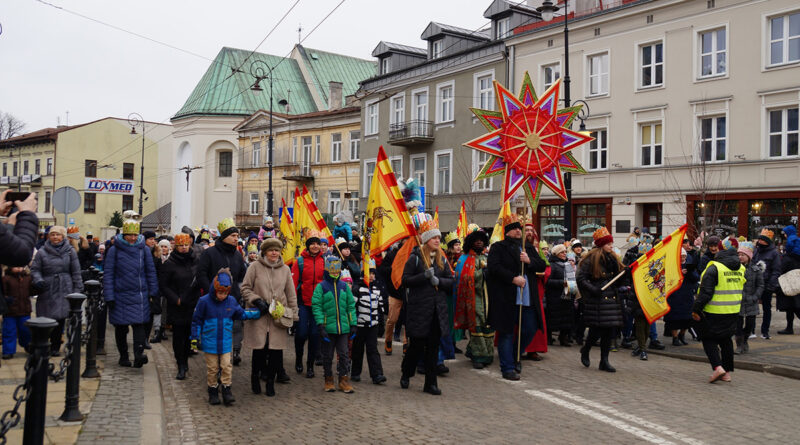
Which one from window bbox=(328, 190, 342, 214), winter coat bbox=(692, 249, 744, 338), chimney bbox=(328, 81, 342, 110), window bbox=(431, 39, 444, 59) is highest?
chimney bbox=(328, 81, 342, 110)

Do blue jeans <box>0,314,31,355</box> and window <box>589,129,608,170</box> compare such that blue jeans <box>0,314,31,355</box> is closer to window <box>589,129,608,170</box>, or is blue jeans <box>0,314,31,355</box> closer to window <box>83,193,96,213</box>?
window <box>589,129,608,170</box>

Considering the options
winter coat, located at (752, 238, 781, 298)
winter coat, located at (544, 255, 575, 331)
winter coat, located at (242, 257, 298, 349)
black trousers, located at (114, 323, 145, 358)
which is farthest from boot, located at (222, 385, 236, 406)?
winter coat, located at (752, 238, 781, 298)

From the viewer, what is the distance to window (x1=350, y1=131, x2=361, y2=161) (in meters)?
44.9

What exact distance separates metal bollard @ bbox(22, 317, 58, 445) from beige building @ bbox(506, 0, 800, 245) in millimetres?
22463

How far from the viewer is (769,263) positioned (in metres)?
13.5

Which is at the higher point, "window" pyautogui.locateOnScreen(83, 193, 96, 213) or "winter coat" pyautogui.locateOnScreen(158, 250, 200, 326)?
"window" pyautogui.locateOnScreen(83, 193, 96, 213)

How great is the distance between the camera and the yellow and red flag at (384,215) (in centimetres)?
922

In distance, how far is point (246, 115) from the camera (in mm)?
56812

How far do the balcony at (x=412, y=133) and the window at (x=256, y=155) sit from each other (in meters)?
16.9

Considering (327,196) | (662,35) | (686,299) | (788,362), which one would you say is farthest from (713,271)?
(327,196)

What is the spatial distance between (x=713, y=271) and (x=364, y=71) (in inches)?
2226

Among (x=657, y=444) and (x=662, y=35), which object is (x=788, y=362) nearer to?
(x=657, y=444)

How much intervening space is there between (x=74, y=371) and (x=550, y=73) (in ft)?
89.5

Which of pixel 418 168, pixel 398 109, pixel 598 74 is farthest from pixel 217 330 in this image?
pixel 398 109
